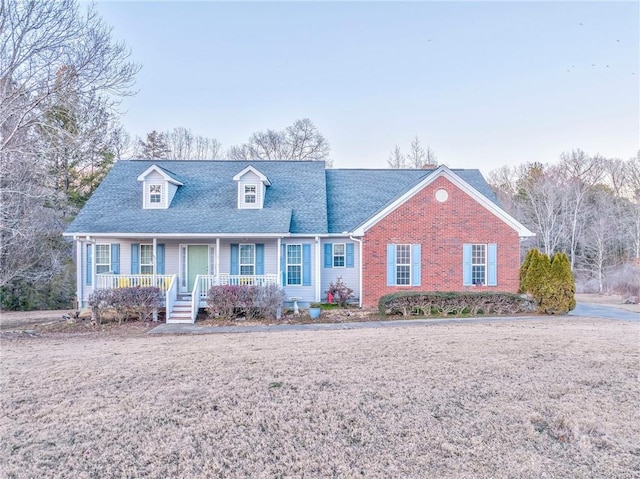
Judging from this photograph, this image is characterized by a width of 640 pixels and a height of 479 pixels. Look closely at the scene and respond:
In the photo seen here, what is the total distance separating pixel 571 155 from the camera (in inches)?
1471

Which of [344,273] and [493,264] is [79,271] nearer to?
[344,273]

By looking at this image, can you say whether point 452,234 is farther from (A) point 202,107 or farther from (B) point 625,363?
(A) point 202,107

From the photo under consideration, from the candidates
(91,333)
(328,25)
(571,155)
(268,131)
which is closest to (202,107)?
(328,25)

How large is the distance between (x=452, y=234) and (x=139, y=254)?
13032 millimetres

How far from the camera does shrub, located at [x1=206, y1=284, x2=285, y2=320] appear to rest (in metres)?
12.7

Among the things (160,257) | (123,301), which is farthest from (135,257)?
(123,301)

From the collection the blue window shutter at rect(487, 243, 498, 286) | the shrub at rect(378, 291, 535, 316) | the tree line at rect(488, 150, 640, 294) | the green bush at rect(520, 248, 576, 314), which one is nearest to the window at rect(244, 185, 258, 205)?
the shrub at rect(378, 291, 535, 316)

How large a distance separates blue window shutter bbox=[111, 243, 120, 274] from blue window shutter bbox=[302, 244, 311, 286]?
7.85 meters

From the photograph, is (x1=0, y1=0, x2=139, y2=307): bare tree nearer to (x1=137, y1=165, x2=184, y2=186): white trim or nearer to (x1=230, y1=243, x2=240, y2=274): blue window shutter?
(x1=137, y1=165, x2=184, y2=186): white trim

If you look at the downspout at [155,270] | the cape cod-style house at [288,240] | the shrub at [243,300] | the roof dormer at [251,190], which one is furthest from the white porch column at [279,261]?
the downspout at [155,270]

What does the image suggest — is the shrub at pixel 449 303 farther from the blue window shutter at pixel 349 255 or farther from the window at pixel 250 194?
the window at pixel 250 194

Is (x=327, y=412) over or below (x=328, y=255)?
below

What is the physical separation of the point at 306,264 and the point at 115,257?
8079 millimetres

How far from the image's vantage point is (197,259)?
15836 mm
